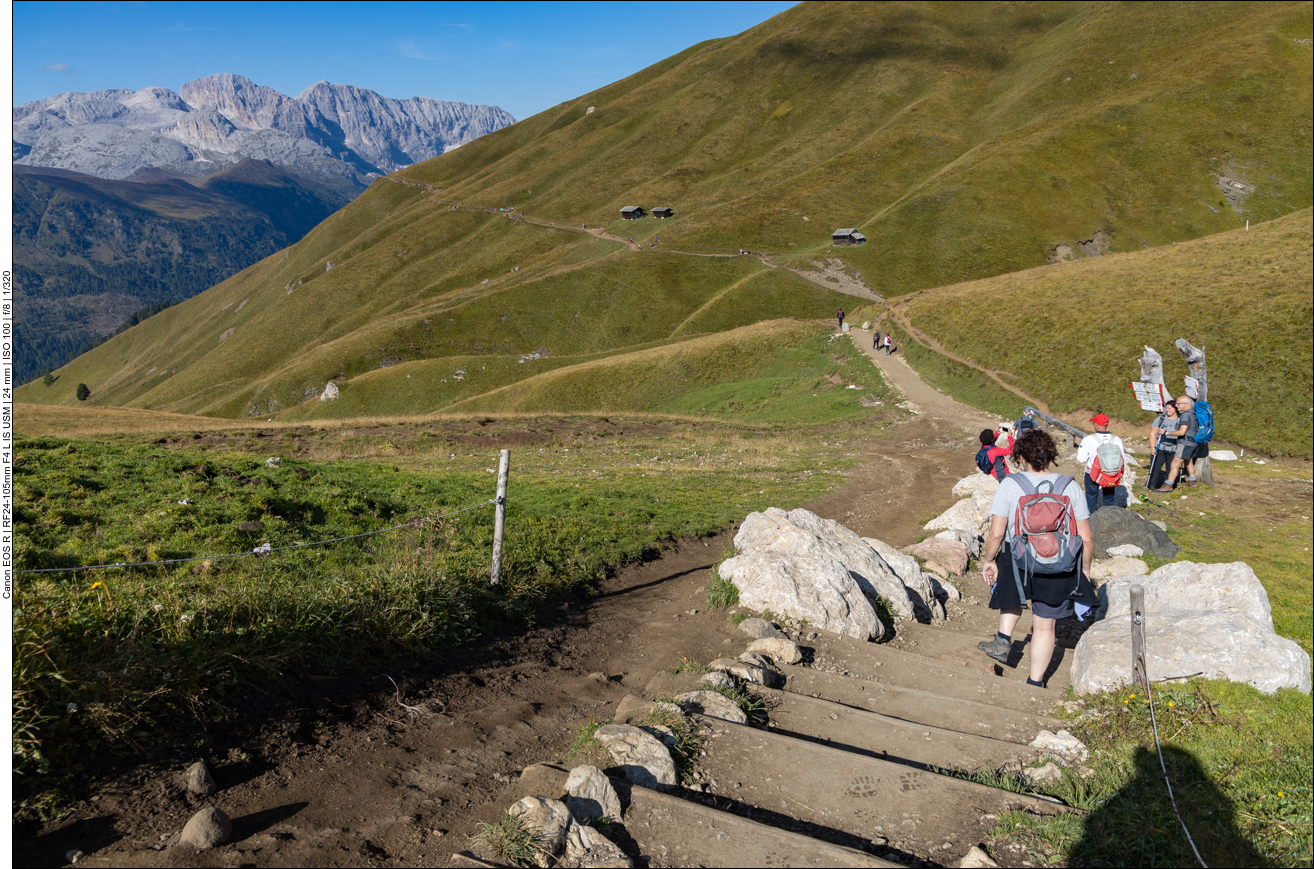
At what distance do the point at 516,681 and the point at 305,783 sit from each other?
3.28 meters

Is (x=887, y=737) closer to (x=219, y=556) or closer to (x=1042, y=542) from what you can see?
(x=1042, y=542)

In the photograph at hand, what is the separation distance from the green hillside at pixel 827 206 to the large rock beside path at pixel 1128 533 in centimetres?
4463

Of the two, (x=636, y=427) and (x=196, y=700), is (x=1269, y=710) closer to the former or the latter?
(x=196, y=700)

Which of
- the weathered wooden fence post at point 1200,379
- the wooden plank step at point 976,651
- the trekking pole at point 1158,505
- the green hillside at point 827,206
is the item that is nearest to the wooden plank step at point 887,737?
the wooden plank step at point 976,651

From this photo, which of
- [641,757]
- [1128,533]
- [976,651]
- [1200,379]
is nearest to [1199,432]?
[1200,379]

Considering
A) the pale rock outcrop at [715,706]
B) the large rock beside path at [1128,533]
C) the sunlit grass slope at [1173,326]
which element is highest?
the sunlit grass slope at [1173,326]

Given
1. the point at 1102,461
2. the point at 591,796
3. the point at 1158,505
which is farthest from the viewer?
the point at 1158,505

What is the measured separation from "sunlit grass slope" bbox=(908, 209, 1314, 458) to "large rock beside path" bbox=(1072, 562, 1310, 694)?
27871 millimetres

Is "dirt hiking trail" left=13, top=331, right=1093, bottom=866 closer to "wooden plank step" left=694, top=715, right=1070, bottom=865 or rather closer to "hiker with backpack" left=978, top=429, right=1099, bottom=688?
"wooden plank step" left=694, top=715, right=1070, bottom=865

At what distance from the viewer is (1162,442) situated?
65.4ft

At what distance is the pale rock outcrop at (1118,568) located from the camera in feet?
41.0

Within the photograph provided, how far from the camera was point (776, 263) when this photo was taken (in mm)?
107062

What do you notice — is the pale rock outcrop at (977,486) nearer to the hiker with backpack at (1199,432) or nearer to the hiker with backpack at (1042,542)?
the hiker with backpack at (1199,432)

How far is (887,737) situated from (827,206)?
128523mm
